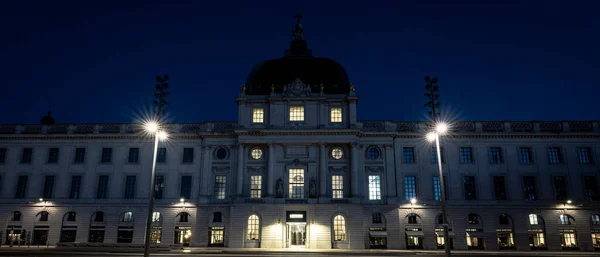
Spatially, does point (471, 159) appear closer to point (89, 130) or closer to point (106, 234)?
point (106, 234)

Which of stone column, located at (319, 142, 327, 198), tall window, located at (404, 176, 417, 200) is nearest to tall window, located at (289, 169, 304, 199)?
stone column, located at (319, 142, 327, 198)

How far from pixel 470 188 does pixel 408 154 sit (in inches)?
315

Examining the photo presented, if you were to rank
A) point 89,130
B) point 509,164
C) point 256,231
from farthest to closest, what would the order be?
point 89,130 → point 509,164 → point 256,231

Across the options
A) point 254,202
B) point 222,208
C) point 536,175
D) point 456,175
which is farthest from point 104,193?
point 536,175

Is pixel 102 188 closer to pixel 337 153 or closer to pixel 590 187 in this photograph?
pixel 337 153

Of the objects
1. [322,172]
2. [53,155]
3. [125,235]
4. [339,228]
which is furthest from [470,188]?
[53,155]

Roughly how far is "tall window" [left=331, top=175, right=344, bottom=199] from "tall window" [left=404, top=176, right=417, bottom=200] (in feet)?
24.6

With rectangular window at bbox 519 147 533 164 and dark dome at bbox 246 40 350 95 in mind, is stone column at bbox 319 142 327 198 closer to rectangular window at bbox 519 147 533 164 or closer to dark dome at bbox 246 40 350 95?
dark dome at bbox 246 40 350 95

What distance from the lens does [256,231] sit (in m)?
44.2

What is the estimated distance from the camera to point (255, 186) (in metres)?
46.2

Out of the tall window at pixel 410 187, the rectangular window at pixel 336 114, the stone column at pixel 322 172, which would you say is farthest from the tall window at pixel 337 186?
the tall window at pixel 410 187

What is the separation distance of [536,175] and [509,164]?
3.14 meters

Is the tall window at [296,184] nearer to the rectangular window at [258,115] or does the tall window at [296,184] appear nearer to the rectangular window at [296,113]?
the rectangular window at [296,113]

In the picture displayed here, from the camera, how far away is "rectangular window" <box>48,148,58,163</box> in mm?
49375
